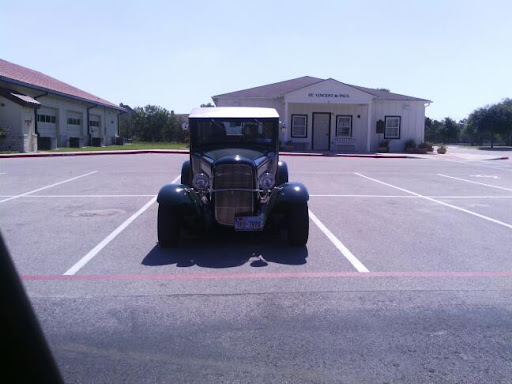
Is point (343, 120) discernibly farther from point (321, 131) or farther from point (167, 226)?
point (167, 226)

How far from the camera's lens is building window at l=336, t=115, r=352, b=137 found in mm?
35272

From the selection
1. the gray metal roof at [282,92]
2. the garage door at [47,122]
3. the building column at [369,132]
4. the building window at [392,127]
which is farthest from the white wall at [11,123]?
the building window at [392,127]

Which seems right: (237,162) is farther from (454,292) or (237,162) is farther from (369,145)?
(369,145)

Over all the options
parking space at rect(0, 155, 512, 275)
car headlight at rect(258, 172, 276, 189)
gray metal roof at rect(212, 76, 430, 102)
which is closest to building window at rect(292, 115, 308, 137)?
gray metal roof at rect(212, 76, 430, 102)

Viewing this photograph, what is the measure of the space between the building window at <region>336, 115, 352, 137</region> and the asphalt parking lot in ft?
83.4

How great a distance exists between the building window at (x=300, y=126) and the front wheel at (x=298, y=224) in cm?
2812

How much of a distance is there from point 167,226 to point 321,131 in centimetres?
2930

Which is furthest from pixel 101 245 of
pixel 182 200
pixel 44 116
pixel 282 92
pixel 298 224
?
pixel 44 116

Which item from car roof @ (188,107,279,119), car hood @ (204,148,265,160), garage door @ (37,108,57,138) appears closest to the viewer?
car hood @ (204,148,265,160)

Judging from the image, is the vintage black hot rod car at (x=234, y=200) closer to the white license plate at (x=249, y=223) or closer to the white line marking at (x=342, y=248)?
the white license plate at (x=249, y=223)

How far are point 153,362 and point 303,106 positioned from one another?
3202cm

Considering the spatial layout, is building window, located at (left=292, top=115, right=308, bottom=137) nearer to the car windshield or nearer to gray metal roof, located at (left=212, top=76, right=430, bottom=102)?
gray metal roof, located at (left=212, top=76, right=430, bottom=102)

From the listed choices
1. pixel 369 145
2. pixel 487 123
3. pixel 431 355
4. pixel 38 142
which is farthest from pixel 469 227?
pixel 487 123

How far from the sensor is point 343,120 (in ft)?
116
